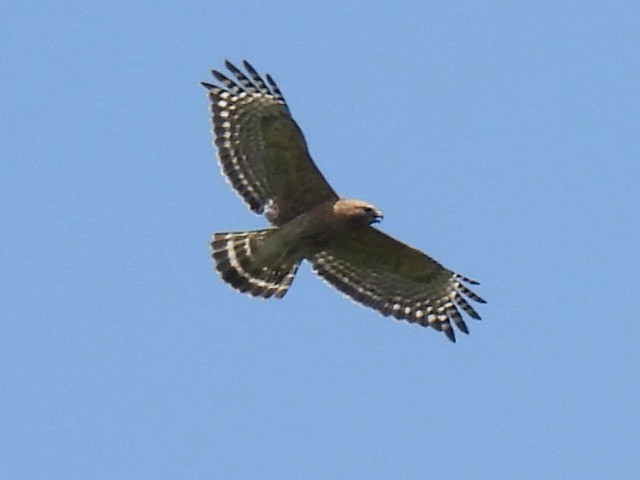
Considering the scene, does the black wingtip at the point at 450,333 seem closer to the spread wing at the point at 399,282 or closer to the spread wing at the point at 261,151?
the spread wing at the point at 399,282

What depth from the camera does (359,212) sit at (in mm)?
15180

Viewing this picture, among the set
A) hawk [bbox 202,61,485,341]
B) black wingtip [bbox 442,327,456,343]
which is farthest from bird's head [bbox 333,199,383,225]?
black wingtip [bbox 442,327,456,343]

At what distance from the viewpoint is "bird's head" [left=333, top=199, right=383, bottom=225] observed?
1517 centimetres

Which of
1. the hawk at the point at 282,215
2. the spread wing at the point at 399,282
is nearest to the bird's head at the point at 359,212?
the hawk at the point at 282,215

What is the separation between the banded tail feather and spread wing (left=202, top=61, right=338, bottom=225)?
0.49 metres

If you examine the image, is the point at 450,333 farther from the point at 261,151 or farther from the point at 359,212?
the point at 261,151

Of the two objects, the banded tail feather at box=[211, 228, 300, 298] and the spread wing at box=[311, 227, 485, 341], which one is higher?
the spread wing at box=[311, 227, 485, 341]

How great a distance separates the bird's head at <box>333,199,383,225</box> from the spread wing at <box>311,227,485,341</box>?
0.70 m

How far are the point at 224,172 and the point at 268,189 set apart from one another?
45 centimetres

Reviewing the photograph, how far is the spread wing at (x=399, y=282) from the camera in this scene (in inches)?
632

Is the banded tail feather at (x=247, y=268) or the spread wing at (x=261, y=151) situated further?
the banded tail feather at (x=247, y=268)

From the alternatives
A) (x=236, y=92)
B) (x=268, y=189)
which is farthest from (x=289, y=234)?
(x=236, y=92)

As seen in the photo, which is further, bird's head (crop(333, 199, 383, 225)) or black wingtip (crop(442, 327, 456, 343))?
black wingtip (crop(442, 327, 456, 343))

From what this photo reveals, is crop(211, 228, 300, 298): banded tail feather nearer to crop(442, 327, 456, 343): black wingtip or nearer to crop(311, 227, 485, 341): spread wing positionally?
crop(311, 227, 485, 341): spread wing
